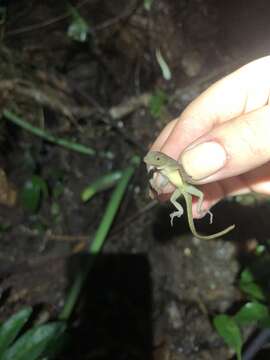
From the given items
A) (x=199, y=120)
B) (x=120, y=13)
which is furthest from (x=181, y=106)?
(x=199, y=120)

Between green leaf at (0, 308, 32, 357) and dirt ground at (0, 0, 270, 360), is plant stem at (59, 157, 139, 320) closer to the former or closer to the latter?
dirt ground at (0, 0, 270, 360)

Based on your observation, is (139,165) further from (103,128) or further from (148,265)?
(148,265)

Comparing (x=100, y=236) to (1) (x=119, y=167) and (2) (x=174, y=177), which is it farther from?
(2) (x=174, y=177)

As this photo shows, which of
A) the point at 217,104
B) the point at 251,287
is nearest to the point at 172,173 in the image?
the point at 217,104

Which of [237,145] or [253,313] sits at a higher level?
[237,145]

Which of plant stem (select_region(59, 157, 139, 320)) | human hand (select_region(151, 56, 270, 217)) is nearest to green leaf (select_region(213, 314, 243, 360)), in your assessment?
human hand (select_region(151, 56, 270, 217))

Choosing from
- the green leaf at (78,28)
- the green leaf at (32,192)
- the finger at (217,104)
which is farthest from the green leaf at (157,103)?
the finger at (217,104)
